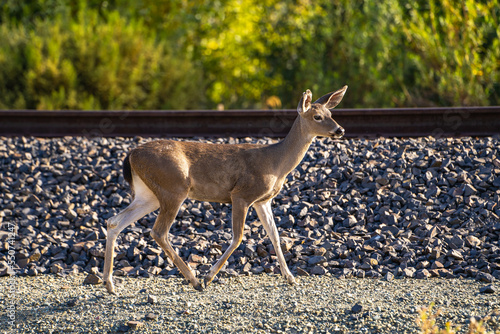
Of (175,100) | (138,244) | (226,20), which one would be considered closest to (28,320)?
(138,244)

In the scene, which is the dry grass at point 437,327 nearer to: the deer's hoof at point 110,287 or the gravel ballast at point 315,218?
the gravel ballast at point 315,218

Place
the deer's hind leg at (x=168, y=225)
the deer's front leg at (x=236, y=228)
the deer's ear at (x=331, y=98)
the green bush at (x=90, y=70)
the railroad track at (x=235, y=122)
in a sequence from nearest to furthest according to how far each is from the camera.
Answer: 1. the deer's hind leg at (x=168, y=225)
2. the deer's front leg at (x=236, y=228)
3. the deer's ear at (x=331, y=98)
4. the railroad track at (x=235, y=122)
5. the green bush at (x=90, y=70)

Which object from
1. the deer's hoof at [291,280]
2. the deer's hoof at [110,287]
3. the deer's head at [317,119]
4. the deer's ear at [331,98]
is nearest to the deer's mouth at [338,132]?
the deer's head at [317,119]

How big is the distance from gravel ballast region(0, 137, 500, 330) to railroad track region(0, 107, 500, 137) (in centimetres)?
73

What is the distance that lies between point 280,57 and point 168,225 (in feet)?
44.9

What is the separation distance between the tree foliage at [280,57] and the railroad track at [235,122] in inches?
153

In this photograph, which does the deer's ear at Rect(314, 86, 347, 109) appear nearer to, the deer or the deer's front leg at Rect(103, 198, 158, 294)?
the deer

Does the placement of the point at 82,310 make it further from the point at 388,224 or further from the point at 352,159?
the point at 352,159

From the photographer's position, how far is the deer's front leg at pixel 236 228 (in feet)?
18.4

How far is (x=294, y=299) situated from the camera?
5.29 meters

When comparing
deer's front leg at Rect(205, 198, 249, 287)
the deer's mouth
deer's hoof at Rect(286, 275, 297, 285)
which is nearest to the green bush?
deer's front leg at Rect(205, 198, 249, 287)

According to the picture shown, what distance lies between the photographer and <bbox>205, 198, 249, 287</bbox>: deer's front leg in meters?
5.61

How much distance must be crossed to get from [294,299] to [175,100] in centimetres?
1353

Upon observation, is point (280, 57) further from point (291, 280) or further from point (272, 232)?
point (291, 280)
